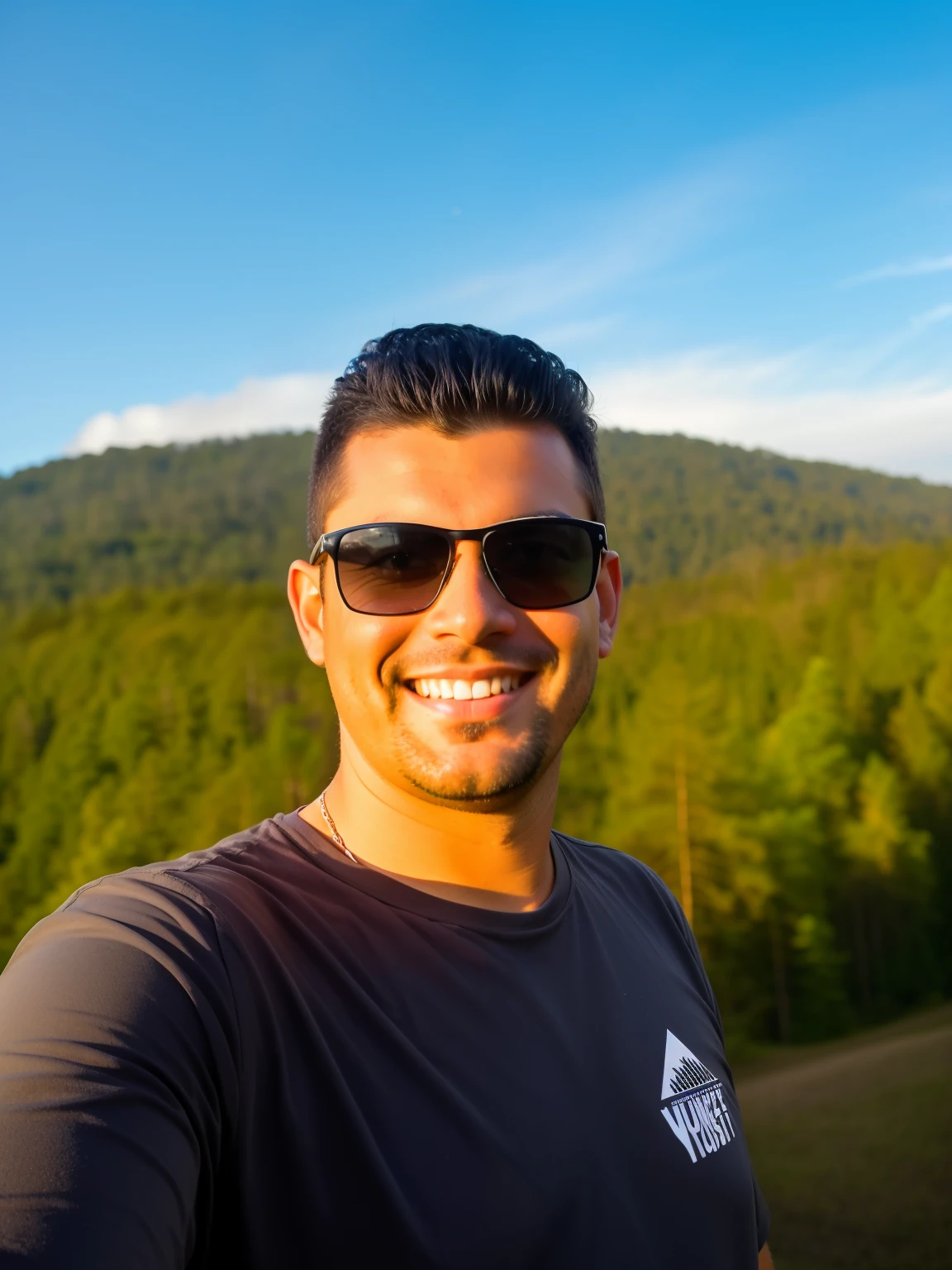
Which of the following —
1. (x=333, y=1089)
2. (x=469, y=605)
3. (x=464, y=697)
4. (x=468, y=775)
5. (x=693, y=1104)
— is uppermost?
(x=469, y=605)

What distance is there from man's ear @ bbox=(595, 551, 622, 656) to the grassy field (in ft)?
55.9

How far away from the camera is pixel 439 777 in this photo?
186 cm

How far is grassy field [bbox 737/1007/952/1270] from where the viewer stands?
16.3 meters

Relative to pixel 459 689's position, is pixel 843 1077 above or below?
below

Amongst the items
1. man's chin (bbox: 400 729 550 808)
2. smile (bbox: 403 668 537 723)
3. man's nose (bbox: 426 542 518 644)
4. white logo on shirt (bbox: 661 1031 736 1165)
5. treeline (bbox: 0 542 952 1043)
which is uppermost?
man's nose (bbox: 426 542 518 644)

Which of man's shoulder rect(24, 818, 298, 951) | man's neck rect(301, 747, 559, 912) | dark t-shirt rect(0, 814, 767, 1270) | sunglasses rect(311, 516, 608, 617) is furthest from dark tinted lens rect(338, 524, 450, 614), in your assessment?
man's shoulder rect(24, 818, 298, 951)

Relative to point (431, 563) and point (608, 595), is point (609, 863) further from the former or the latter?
point (431, 563)

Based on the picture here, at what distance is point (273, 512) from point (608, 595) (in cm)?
12283

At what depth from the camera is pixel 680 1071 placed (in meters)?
1.93

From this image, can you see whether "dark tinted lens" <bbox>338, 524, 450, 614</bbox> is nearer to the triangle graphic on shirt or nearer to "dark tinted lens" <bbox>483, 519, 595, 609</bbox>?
"dark tinted lens" <bbox>483, 519, 595, 609</bbox>

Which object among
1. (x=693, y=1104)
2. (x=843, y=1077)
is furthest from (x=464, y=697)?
(x=843, y=1077)

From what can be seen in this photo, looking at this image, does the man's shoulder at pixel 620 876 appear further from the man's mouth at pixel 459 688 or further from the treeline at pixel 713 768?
the treeline at pixel 713 768

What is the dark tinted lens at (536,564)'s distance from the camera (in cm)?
198

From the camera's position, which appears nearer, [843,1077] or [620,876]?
[620,876]
